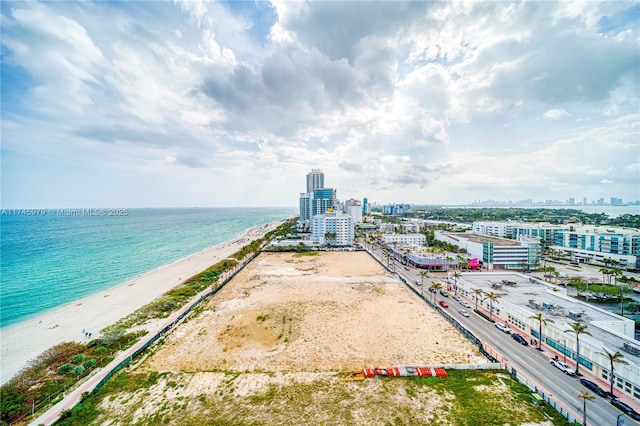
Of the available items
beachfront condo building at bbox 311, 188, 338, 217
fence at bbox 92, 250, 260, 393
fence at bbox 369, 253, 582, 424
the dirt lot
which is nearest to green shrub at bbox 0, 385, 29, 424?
fence at bbox 92, 250, 260, 393

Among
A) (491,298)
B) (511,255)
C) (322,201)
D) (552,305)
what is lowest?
(491,298)

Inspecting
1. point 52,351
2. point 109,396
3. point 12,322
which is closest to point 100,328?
point 52,351

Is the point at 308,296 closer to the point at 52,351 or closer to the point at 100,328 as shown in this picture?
the point at 100,328

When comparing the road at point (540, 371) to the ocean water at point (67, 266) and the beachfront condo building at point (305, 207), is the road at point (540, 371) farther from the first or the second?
the beachfront condo building at point (305, 207)

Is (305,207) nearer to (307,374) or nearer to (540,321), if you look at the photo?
(540,321)

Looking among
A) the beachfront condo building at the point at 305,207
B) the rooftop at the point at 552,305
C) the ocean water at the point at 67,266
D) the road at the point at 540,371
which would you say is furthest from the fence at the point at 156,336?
the beachfront condo building at the point at 305,207

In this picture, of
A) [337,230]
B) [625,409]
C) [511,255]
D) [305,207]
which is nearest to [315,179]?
[305,207]
